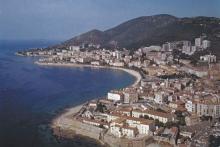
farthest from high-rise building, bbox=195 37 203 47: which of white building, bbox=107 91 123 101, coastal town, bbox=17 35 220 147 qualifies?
white building, bbox=107 91 123 101

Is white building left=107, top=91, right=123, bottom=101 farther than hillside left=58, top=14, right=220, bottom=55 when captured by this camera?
No

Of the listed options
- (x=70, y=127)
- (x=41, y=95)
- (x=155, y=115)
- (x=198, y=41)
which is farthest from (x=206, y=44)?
(x=70, y=127)

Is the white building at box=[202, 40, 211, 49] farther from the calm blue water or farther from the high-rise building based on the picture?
the calm blue water

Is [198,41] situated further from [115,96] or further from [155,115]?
[155,115]

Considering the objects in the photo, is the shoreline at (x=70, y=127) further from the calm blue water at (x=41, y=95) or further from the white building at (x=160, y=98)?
the white building at (x=160, y=98)

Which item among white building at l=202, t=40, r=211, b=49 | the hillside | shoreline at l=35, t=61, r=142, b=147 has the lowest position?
shoreline at l=35, t=61, r=142, b=147

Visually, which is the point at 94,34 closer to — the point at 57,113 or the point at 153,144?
the point at 57,113
